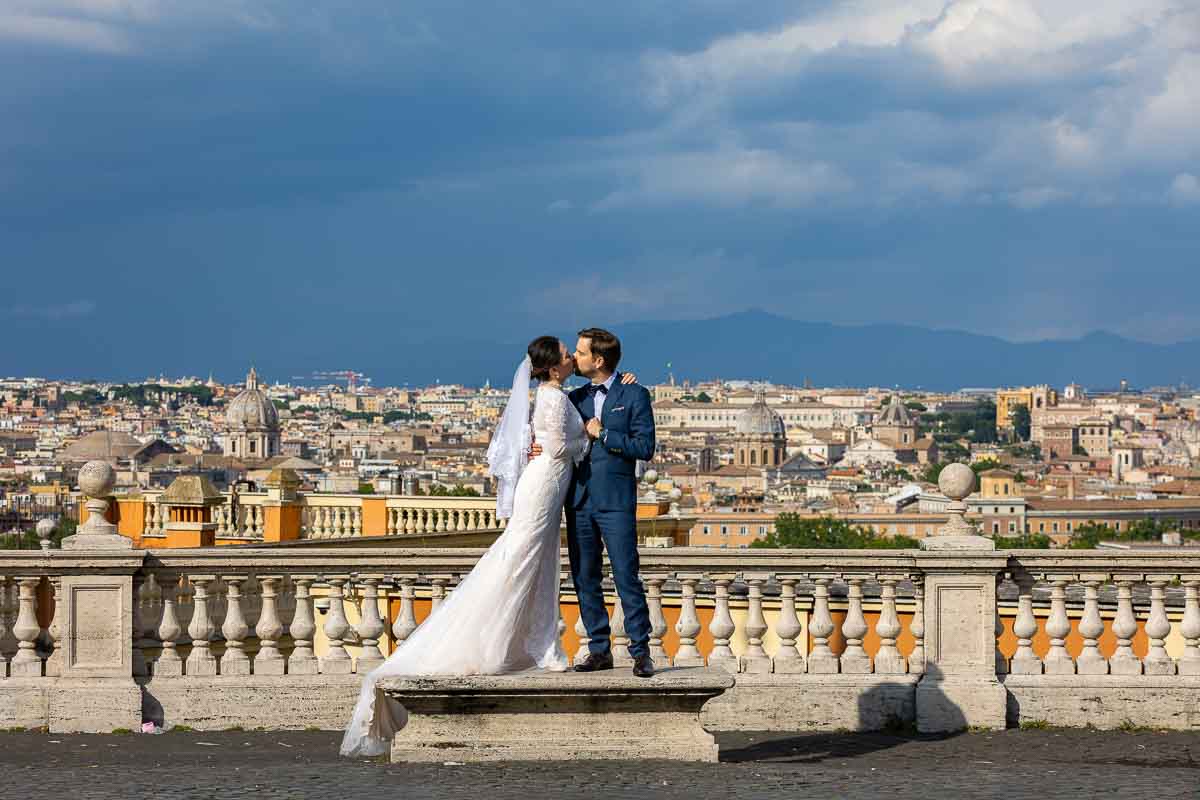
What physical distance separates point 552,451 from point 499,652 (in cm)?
79

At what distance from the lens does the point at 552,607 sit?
8.61 metres

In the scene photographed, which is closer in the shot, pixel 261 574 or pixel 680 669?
pixel 680 669

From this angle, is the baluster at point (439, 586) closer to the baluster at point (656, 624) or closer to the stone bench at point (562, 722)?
the baluster at point (656, 624)

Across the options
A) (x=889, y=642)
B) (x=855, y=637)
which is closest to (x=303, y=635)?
(x=855, y=637)

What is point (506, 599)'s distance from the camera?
8.46 m

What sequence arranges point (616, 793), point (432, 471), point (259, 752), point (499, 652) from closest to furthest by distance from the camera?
point (616, 793)
point (499, 652)
point (259, 752)
point (432, 471)

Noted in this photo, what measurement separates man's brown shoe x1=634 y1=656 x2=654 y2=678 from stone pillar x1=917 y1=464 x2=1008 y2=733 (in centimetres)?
169

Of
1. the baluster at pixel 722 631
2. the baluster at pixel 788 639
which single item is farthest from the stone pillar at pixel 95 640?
the baluster at pixel 788 639

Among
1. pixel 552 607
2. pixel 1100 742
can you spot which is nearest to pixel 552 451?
pixel 552 607

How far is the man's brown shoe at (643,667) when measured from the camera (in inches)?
332

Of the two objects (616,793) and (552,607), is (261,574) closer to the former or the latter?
(552,607)

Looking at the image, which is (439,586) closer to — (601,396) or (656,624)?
(656,624)

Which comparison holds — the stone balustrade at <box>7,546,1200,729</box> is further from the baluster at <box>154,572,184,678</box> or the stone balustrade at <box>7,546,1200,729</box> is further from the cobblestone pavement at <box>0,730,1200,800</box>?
the cobblestone pavement at <box>0,730,1200,800</box>

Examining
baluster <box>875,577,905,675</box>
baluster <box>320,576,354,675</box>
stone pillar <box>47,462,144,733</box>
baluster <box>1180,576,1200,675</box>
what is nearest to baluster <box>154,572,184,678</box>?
stone pillar <box>47,462,144,733</box>
